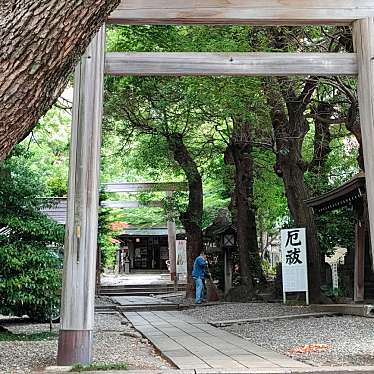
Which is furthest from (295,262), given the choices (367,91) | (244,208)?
(367,91)

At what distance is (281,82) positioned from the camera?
9945mm

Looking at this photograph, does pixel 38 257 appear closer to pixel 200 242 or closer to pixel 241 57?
pixel 241 57

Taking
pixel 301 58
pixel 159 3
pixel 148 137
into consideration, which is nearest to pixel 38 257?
pixel 159 3

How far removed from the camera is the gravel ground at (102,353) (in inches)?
225

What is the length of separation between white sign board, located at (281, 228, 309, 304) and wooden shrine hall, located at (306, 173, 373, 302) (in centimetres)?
94

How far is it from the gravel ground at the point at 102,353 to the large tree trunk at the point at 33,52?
4106mm

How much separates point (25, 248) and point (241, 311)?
5412mm

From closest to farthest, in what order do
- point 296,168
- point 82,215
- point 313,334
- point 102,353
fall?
point 82,215, point 102,353, point 313,334, point 296,168

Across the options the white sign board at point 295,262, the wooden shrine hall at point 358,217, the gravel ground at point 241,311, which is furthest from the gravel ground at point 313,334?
the wooden shrine hall at point 358,217

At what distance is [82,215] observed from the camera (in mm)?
5652

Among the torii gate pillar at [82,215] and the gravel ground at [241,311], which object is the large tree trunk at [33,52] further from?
the gravel ground at [241,311]

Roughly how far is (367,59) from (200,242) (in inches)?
436

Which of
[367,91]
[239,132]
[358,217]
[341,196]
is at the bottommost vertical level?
[358,217]

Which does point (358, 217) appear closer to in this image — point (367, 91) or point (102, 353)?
point (367, 91)
